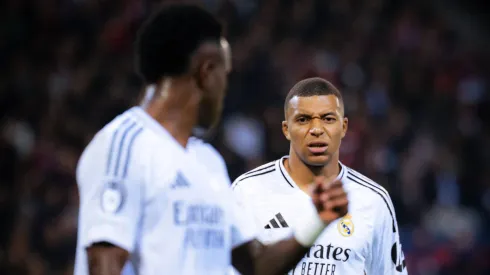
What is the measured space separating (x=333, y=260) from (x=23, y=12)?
7871 millimetres

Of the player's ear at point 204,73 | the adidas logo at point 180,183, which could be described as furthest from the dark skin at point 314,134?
the adidas logo at point 180,183

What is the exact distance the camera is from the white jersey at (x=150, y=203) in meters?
2.60

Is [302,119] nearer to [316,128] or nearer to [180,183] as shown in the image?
[316,128]

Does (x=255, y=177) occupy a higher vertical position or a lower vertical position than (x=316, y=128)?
lower

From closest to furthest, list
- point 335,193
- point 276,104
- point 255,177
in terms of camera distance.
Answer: point 335,193 < point 255,177 < point 276,104

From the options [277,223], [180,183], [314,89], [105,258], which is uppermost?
[314,89]

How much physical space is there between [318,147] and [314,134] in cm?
9

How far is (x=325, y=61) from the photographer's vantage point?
12609 millimetres

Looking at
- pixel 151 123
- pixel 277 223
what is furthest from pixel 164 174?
pixel 277 223

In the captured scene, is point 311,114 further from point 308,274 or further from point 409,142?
point 409,142

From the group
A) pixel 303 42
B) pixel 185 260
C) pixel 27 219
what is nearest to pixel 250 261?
pixel 185 260

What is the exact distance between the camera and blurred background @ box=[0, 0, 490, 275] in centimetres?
912

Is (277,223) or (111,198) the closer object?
(111,198)

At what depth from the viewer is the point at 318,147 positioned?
4984 millimetres
